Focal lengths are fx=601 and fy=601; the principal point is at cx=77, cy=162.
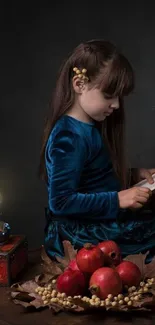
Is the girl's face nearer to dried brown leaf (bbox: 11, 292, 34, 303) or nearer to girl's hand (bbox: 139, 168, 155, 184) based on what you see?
girl's hand (bbox: 139, 168, 155, 184)

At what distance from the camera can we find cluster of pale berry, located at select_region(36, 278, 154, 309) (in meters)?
1.59

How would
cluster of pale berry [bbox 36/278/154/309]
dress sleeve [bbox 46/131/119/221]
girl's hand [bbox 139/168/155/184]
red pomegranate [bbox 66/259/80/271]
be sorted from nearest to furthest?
1. cluster of pale berry [bbox 36/278/154/309]
2. red pomegranate [bbox 66/259/80/271]
3. dress sleeve [bbox 46/131/119/221]
4. girl's hand [bbox 139/168/155/184]

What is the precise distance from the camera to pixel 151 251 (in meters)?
1.91

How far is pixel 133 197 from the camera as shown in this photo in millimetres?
1820

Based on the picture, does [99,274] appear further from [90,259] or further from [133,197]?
[133,197]

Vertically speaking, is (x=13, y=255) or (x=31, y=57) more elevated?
(x=31, y=57)

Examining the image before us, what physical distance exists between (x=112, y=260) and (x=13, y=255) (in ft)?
1.17

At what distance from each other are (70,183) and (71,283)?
317mm

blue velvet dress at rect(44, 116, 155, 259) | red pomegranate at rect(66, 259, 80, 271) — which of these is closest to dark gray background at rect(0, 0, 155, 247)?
blue velvet dress at rect(44, 116, 155, 259)

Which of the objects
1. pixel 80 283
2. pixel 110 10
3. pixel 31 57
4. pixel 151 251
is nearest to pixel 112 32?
pixel 110 10

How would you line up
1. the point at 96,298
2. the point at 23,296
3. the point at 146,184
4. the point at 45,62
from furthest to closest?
the point at 45,62
the point at 146,184
the point at 23,296
the point at 96,298

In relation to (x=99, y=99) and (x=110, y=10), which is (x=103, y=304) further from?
(x=110, y=10)

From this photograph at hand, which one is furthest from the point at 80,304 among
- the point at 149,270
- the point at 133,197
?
the point at 133,197

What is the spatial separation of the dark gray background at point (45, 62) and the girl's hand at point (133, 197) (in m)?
0.53
